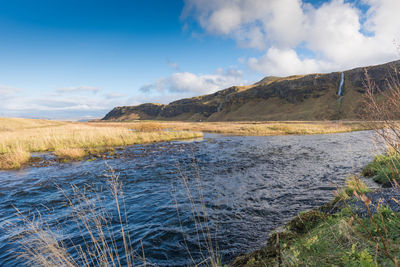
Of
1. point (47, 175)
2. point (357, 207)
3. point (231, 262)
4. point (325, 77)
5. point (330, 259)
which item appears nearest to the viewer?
point (330, 259)

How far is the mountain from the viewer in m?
76.4

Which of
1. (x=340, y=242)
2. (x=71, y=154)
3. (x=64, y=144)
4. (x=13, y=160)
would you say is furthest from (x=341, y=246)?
(x=64, y=144)

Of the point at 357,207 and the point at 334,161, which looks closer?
the point at 357,207

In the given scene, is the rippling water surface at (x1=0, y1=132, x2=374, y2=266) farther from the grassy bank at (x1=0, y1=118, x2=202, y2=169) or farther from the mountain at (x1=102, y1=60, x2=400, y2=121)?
the mountain at (x1=102, y1=60, x2=400, y2=121)

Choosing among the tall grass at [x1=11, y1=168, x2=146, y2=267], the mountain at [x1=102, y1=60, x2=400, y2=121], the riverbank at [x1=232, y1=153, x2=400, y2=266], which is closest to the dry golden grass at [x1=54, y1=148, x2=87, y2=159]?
the tall grass at [x1=11, y1=168, x2=146, y2=267]

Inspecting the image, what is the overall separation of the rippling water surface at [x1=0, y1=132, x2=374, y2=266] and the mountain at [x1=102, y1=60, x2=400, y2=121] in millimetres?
63229

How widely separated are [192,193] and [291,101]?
339 feet

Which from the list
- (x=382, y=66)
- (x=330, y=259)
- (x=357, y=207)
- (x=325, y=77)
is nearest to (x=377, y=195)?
(x=357, y=207)

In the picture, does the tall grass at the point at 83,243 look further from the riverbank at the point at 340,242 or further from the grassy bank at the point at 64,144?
the grassy bank at the point at 64,144

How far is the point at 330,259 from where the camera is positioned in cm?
289

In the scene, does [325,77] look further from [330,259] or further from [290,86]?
[330,259]

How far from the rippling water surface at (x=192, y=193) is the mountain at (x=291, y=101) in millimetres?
63229

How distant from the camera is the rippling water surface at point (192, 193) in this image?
478cm

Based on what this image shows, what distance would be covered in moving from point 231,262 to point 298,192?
4564 mm
